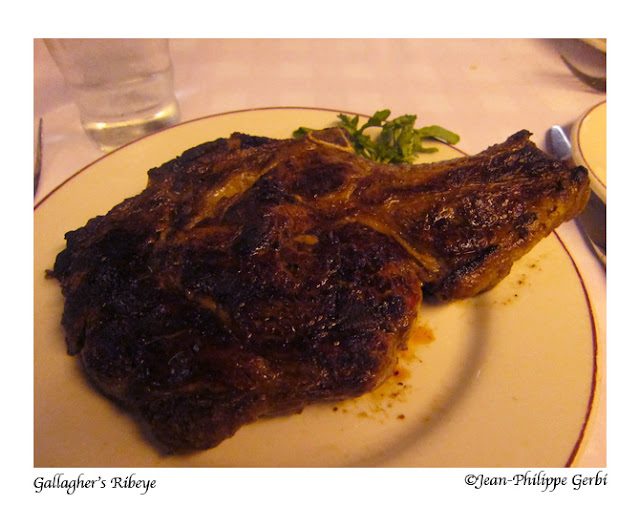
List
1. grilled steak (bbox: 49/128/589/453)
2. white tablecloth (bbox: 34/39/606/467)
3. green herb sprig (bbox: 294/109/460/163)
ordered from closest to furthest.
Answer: grilled steak (bbox: 49/128/589/453) < green herb sprig (bbox: 294/109/460/163) < white tablecloth (bbox: 34/39/606/467)

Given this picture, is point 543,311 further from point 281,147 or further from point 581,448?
point 281,147

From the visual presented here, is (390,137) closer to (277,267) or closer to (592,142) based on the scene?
(592,142)

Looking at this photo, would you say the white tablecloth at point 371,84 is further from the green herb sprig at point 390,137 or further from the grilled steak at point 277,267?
the grilled steak at point 277,267

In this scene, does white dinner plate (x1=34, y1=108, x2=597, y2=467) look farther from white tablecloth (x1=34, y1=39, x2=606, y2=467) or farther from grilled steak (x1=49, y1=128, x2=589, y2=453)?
white tablecloth (x1=34, y1=39, x2=606, y2=467)

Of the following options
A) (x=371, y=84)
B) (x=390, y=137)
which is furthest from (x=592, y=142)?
(x=371, y=84)

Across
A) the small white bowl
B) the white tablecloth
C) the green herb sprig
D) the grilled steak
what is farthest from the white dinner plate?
the white tablecloth
